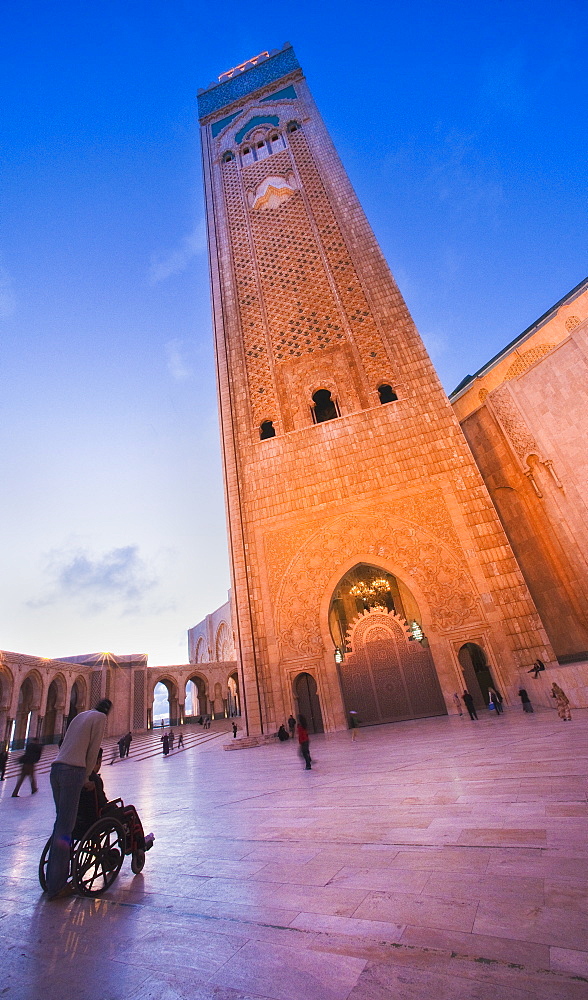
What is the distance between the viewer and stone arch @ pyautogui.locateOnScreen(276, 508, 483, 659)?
8.73 metres

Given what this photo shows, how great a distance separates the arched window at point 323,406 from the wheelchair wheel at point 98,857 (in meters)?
10.9

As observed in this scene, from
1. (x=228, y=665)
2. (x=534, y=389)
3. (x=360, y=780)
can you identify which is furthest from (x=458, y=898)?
(x=228, y=665)

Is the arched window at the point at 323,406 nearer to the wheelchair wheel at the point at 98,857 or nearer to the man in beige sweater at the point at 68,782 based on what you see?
the man in beige sweater at the point at 68,782

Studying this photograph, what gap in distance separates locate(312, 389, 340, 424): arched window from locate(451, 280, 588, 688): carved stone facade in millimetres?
4277

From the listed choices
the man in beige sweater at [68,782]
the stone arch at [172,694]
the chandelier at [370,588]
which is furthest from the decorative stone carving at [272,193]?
the stone arch at [172,694]

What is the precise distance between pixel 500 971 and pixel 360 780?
299 cm

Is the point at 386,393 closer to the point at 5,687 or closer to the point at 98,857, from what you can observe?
the point at 98,857

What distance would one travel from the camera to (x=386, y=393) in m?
11.4

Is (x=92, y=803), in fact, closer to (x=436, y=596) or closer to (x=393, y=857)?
(x=393, y=857)

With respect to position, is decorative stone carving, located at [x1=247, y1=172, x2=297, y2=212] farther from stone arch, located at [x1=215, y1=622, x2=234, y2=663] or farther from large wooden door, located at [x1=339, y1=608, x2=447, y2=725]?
stone arch, located at [x1=215, y1=622, x2=234, y2=663]

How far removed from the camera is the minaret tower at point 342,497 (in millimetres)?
8742

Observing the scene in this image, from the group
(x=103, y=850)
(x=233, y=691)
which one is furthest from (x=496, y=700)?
(x=233, y=691)

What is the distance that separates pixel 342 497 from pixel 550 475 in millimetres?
4911

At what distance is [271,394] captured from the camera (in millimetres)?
12109
